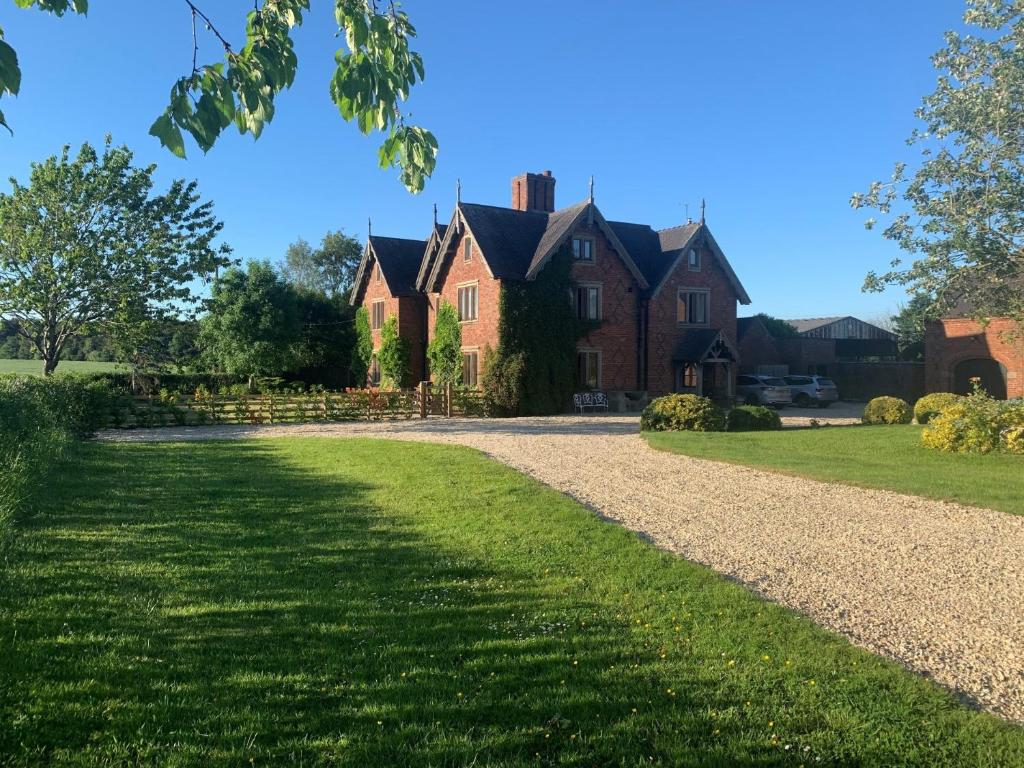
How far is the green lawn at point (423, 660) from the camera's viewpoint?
11.3 ft

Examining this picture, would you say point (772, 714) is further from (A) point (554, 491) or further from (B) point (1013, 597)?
(A) point (554, 491)

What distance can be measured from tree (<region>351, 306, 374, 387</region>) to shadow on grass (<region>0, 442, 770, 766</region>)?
1200 inches

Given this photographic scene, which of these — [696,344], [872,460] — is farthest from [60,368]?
[872,460]

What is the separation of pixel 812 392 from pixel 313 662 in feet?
111

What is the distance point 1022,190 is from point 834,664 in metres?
18.5

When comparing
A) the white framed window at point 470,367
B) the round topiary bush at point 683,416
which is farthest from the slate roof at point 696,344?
the round topiary bush at point 683,416

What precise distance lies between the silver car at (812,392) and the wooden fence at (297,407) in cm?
1592

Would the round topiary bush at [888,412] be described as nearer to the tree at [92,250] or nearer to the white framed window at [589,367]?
the white framed window at [589,367]

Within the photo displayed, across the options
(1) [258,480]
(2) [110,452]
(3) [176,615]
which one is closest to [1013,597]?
(3) [176,615]

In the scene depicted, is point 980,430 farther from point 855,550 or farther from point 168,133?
point 168,133

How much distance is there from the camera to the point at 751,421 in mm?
20547

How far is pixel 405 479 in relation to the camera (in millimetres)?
11336

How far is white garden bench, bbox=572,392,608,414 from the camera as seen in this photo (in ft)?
98.5

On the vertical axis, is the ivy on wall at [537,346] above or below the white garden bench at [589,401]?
above
